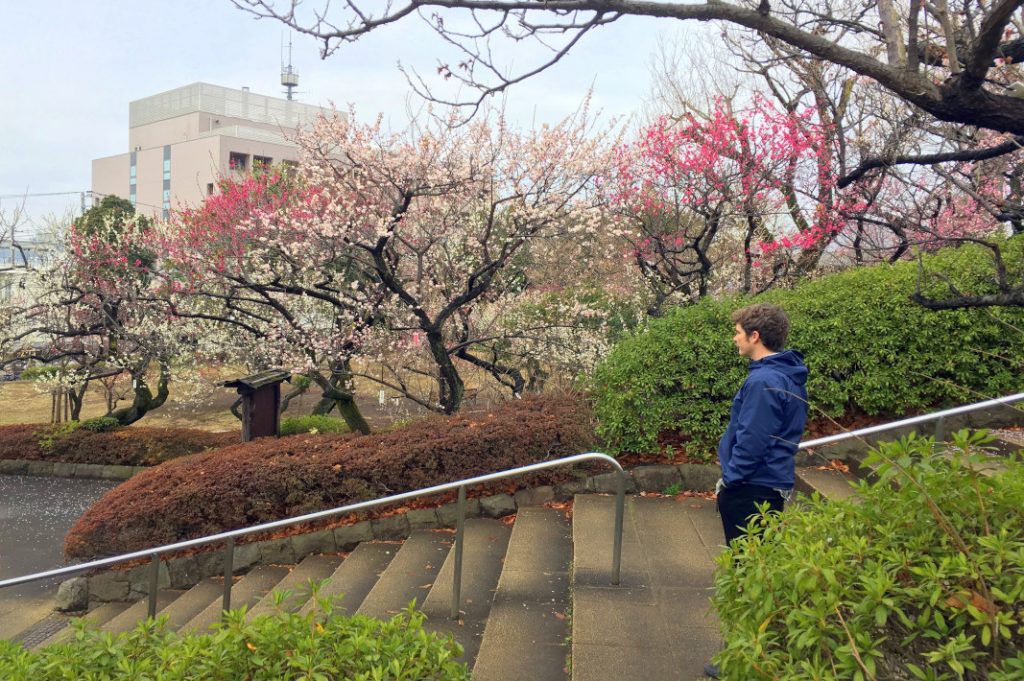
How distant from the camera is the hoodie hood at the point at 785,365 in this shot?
340 cm

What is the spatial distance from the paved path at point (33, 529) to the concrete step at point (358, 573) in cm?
343

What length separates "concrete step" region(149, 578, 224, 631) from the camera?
20.0 feet

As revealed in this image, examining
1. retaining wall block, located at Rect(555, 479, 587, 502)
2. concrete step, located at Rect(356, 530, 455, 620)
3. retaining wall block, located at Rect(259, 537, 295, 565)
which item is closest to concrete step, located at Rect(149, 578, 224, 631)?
retaining wall block, located at Rect(259, 537, 295, 565)

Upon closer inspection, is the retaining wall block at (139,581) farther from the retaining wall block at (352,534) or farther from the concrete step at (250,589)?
the retaining wall block at (352,534)

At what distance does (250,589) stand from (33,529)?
596cm

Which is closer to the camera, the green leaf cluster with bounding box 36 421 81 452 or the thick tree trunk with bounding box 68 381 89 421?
the green leaf cluster with bounding box 36 421 81 452

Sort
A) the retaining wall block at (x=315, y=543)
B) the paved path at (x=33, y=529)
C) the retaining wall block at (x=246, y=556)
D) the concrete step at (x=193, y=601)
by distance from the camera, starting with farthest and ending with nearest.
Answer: the paved path at (x=33, y=529) < the retaining wall block at (x=246, y=556) < the retaining wall block at (x=315, y=543) < the concrete step at (x=193, y=601)

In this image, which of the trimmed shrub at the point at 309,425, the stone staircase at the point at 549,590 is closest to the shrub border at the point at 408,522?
the stone staircase at the point at 549,590

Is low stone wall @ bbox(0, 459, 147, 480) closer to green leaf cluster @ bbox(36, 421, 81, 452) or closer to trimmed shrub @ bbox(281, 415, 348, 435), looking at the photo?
green leaf cluster @ bbox(36, 421, 81, 452)

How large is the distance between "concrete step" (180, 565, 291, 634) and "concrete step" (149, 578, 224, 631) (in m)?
0.13

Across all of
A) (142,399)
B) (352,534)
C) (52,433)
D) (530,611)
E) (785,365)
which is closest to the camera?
(785,365)

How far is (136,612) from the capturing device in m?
6.62

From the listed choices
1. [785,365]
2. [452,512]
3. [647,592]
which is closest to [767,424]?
[785,365]

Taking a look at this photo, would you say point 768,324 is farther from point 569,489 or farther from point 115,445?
point 115,445
